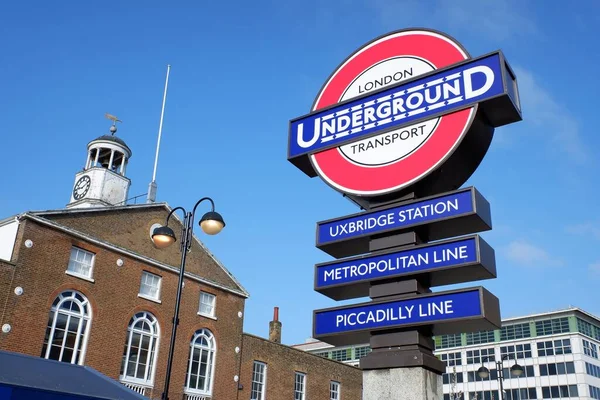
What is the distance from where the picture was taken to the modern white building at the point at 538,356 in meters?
71.2

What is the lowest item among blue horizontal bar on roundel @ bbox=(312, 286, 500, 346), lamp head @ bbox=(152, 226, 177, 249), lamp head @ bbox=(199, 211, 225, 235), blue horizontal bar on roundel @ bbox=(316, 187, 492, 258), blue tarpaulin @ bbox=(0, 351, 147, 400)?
blue tarpaulin @ bbox=(0, 351, 147, 400)

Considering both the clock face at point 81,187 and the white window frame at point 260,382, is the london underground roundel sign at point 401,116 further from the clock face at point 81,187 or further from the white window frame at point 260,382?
the clock face at point 81,187

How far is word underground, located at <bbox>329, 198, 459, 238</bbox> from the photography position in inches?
408

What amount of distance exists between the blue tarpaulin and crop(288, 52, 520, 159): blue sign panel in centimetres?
574

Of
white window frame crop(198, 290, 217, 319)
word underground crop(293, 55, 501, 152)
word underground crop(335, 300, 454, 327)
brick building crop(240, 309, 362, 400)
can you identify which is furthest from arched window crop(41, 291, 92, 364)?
word underground crop(335, 300, 454, 327)

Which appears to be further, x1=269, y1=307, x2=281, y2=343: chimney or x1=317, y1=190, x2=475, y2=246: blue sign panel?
x1=269, y1=307, x2=281, y2=343: chimney

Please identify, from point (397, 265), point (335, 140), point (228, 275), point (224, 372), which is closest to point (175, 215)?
point (228, 275)

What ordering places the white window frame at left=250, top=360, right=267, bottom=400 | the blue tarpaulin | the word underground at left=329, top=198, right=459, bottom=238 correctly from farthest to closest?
the white window frame at left=250, top=360, right=267, bottom=400
the word underground at left=329, top=198, right=459, bottom=238
the blue tarpaulin

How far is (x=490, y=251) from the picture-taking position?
10.1 m

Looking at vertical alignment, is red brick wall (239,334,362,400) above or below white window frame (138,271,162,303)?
below

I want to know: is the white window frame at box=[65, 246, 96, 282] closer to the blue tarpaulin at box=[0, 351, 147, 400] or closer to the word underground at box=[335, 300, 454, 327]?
the blue tarpaulin at box=[0, 351, 147, 400]

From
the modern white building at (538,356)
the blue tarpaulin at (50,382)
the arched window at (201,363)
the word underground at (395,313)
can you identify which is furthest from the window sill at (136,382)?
the modern white building at (538,356)

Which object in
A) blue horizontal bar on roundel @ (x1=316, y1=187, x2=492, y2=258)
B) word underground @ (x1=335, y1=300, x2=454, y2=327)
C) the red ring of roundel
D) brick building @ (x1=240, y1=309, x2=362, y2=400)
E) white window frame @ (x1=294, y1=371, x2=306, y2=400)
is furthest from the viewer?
white window frame @ (x1=294, y1=371, x2=306, y2=400)

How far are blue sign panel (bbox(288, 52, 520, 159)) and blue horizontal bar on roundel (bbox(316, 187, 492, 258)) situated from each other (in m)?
1.69
